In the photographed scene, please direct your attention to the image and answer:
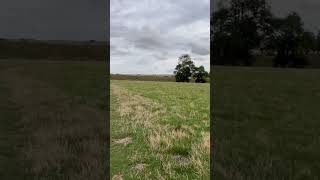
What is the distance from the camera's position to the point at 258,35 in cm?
5853

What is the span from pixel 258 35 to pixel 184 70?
4168cm

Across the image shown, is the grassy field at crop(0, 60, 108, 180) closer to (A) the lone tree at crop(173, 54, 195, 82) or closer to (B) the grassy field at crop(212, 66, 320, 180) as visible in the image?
(B) the grassy field at crop(212, 66, 320, 180)

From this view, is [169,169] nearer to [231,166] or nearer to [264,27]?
[231,166]

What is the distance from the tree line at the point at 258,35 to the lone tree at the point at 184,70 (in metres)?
29.2

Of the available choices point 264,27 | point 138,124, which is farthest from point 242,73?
point 138,124

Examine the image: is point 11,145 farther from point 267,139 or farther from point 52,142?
point 267,139

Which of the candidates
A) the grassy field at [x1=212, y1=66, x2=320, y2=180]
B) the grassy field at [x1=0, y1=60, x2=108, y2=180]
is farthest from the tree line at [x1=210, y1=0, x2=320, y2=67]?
the grassy field at [x1=0, y1=60, x2=108, y2=180]

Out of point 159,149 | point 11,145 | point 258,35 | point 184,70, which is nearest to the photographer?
point 159,149

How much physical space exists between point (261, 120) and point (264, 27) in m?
49.1

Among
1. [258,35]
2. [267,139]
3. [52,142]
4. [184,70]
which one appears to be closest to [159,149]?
[52,142]

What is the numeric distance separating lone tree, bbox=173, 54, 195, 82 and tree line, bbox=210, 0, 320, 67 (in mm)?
29204

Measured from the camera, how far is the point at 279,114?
1800cm

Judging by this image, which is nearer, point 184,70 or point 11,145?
point 11,145

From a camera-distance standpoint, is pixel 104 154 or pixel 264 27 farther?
pixel 264 27
